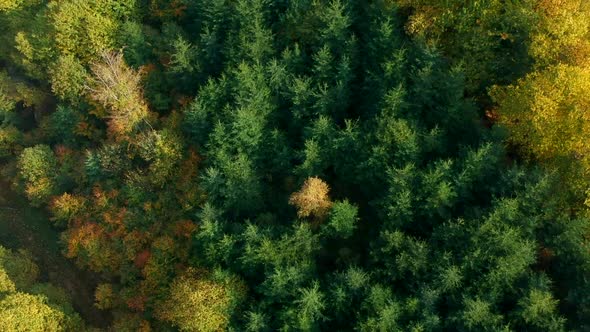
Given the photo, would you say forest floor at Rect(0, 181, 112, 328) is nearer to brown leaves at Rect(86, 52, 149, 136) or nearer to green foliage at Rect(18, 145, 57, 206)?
green foliage at Rect(18, 145, 57, 206)

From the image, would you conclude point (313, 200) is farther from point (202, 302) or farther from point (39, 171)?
point (39, 171)

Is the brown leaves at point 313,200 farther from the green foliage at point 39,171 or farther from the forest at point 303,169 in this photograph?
the green foliage at point 39,171

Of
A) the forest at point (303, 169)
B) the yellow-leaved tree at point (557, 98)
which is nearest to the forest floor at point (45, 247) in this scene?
the forest at point (303, 169)

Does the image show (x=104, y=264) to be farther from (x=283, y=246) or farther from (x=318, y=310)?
(x=318, y=310)

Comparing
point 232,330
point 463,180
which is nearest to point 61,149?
point 232,330

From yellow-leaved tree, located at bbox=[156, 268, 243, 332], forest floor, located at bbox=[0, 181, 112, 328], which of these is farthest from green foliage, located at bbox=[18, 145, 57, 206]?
yellow-leaved tree, located at bbox=[156, 268, 243, 332]
